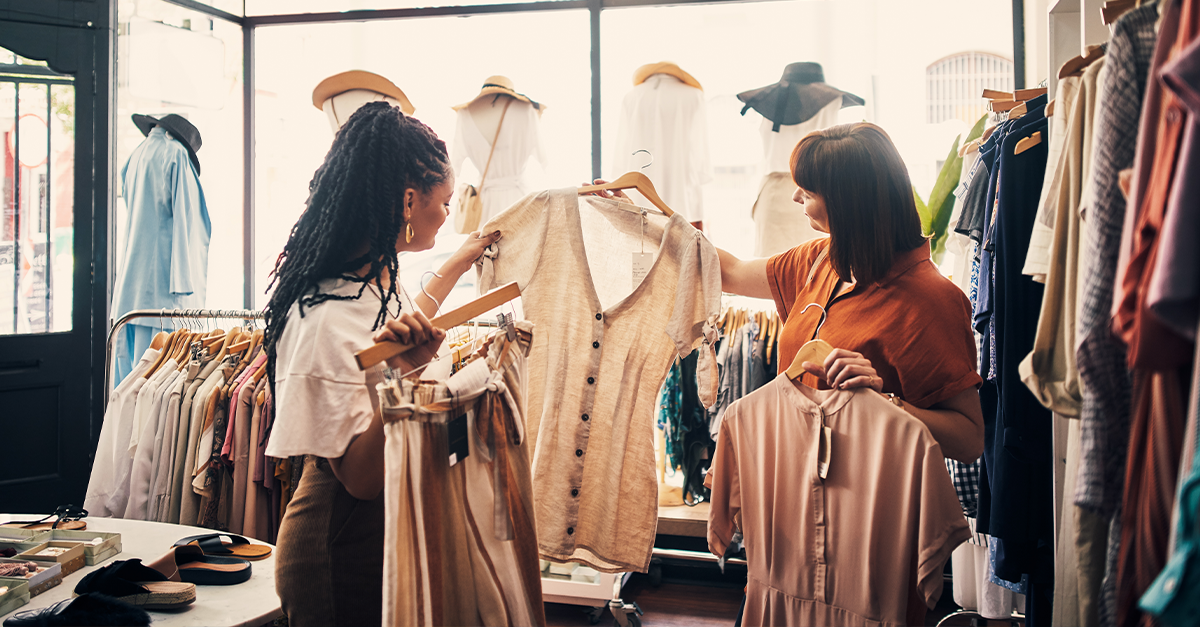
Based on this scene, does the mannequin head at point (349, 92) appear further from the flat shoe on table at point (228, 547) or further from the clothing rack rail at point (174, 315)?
the flat shoe on table at point (228, 547)

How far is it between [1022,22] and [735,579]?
10.1ft

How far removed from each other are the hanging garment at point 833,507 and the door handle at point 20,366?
3.85m

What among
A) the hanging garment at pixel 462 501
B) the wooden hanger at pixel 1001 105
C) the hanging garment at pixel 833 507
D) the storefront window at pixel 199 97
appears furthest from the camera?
the storefront window at pixel 199 97

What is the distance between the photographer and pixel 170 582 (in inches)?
60.8

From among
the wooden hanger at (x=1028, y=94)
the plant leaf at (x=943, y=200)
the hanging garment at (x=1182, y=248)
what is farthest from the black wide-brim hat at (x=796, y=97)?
the hanging garment at (x=1182, y=248)

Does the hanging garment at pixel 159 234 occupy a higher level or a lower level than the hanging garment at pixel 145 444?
higher

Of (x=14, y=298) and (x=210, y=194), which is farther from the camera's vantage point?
(x=210, y=194)

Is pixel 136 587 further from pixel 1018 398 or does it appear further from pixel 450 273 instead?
pixel 1018 398

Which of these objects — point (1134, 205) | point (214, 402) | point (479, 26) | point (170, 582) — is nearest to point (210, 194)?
point (479, 26)

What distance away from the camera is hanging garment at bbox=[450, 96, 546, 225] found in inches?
154

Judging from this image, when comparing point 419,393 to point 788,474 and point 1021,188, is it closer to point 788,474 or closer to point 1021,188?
point 788,474

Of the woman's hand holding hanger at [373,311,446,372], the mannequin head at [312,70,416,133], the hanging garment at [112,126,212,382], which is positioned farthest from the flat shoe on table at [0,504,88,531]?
the mannequin head at [312,70,416,133]

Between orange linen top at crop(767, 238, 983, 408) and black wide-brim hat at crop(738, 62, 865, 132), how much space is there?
202 cm

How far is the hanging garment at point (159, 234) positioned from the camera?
3883 millimetres
